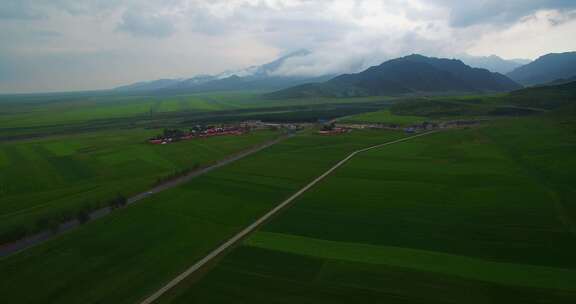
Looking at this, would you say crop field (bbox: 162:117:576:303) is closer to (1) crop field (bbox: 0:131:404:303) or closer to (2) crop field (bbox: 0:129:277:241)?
(1) crop field (bbox: 0:131:404:303)

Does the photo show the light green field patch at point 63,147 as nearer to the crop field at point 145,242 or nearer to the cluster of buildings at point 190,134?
the cluster of buildings at point 190,134

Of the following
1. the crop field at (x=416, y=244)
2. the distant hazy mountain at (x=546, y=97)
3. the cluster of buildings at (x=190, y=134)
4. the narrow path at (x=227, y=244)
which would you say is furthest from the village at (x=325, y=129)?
the narrow path at (x=227, y=244)

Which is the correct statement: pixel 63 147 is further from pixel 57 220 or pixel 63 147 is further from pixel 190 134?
pixel 57 220

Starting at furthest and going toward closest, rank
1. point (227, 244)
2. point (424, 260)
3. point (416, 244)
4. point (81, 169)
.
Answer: point (81, 169), point (227, 244), point (416, 244), point (424, 260)

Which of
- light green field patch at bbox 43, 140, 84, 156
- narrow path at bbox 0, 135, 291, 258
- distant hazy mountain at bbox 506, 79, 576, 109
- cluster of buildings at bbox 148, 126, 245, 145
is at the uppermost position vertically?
distant hazy mountain at bbox 506, 79, 576, 109

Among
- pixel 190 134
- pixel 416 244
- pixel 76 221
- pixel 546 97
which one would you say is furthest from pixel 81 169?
pixel 546 97

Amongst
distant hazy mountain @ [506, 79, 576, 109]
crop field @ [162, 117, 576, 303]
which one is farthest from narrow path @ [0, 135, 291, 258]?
distant hazy mountain @ [506, 79, 576, 109]

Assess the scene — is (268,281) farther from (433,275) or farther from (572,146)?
(572,146)
